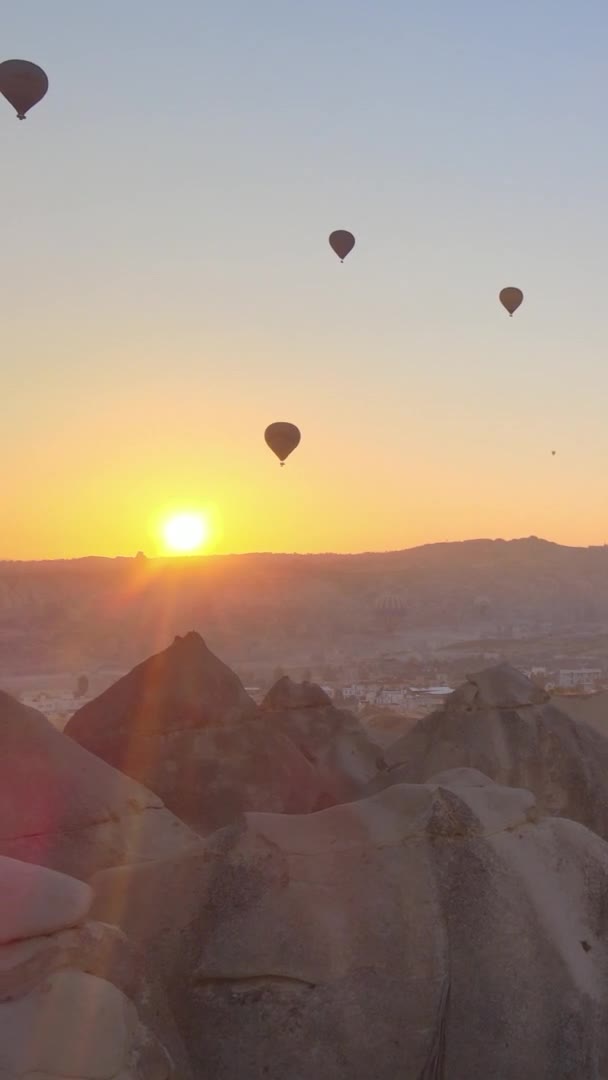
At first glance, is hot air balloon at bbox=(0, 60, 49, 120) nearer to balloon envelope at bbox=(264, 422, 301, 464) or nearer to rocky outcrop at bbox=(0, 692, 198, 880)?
balloon envelope at bbox=(264, 422, 301, 464)

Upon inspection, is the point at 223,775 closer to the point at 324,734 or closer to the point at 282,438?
the point at 324,734

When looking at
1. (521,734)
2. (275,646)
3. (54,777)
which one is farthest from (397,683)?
(54,777)

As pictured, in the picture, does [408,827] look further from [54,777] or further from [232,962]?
[54,777]

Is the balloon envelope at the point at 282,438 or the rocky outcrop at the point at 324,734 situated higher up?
the balloon envelope at the point at 282,438

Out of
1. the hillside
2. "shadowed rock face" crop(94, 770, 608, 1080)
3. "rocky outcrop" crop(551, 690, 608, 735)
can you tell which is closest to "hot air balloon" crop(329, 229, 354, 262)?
"rocky outcrop" crop(551, 690, 608, 735)

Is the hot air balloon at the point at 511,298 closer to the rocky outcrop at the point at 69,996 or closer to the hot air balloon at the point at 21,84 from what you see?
the hot air balloon at the point at 21,84

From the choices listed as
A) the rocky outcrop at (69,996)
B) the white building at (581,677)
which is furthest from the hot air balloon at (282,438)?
the white building at (581,677)
